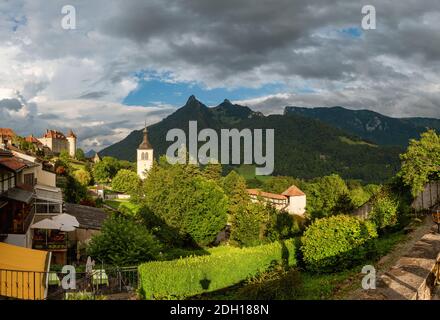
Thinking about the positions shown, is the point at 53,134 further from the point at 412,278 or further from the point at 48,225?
the point at 412,278

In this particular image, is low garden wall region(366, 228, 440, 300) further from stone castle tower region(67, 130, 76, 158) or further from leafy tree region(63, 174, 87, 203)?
stone castle tower region(67, 130, 76, 158)

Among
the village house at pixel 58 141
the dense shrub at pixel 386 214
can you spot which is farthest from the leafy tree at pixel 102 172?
the dense shrub at pixel 386 214

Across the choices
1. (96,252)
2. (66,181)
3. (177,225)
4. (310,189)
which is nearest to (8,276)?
(96,252)

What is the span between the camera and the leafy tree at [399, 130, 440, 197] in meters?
26.6

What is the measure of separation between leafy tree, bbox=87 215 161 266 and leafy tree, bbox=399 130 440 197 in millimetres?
18410

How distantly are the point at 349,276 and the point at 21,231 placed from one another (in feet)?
59.1

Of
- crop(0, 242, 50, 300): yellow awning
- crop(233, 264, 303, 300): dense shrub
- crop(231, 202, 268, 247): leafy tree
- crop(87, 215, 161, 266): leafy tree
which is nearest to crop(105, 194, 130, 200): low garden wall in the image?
crop(231, 202, 268, 247): leafy tree

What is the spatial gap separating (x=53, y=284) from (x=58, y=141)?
153m

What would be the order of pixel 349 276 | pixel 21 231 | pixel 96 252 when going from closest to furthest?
pixel 349 276 < pixel 96 252 < pixel 21 231

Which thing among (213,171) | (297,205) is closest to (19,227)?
(213,171)

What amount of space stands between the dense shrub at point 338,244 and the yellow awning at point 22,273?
12.0 meters

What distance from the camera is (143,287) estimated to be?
16562mm

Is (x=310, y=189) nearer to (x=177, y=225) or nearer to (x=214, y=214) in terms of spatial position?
(x=214, y=214)
